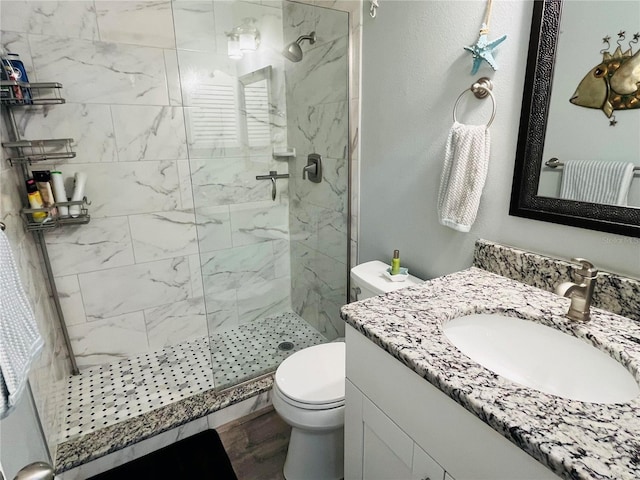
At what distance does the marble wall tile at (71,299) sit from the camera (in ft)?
6.64

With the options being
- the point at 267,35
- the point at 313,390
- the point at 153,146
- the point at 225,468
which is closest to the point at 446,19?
the point at 267,35

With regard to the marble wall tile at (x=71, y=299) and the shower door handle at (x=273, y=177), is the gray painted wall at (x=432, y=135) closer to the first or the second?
the shower door handle at (x=273, y=177)

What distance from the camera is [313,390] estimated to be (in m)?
1.39

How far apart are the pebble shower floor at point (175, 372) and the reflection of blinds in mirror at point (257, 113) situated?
1.23 metres

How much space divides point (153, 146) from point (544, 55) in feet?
6.31

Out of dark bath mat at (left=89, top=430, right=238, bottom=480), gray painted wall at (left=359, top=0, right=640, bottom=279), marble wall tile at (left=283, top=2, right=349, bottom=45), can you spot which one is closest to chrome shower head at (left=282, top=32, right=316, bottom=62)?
marble wall tile at (left=283, top=2, right=349, bottom=45)

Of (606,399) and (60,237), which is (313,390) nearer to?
(606,399)

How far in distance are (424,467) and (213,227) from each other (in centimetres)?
173

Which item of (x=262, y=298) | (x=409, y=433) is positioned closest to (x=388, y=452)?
(x=409, y=433)

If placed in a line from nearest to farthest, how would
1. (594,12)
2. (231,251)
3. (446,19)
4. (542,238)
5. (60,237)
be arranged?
(594,12), (542,238), (446,19), (60,237), (231,251)

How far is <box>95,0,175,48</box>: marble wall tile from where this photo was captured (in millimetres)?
1841

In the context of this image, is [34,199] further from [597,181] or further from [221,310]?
[597,181]

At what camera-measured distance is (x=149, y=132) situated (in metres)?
2.05

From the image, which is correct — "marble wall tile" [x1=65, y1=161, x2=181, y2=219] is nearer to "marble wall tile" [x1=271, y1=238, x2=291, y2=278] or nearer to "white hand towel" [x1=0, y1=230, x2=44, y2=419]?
"marble wall tile" [x1=271, y1=238, x2=291, y2=278]
